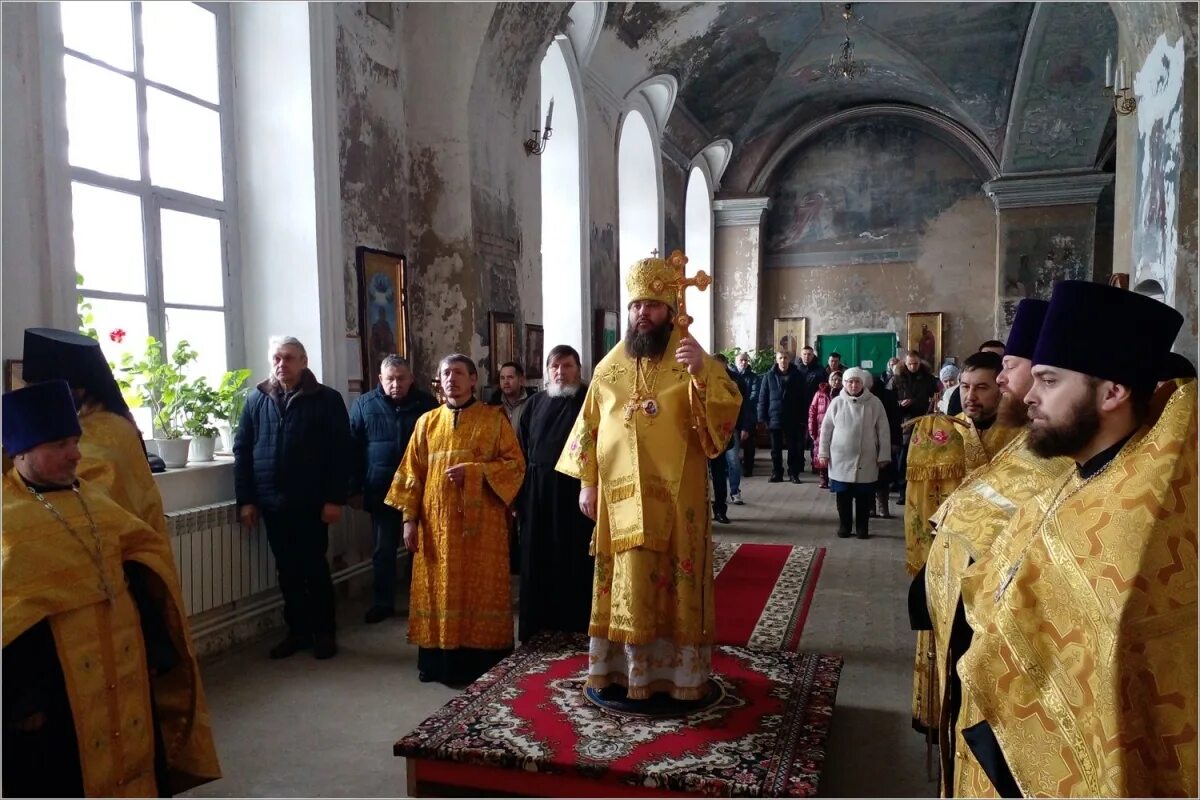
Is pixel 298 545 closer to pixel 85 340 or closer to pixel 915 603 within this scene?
pixel 85 340

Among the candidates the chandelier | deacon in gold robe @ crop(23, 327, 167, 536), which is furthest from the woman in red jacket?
deacon in gold robe @ crop(23, 327, 167, 536)

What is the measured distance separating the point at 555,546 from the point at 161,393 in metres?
2.34

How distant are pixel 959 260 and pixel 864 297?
1869 mm

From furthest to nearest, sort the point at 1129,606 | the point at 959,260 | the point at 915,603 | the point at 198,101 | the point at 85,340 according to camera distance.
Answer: the point at 959,260 → the point at 198,101 → the point at 85,340 → the point at 915,603 → the point at 1129,606

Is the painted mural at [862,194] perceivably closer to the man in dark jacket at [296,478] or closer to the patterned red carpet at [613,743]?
the man in dark jacket at [296,478]

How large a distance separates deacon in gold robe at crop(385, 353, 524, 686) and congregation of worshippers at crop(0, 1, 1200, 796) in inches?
0.7

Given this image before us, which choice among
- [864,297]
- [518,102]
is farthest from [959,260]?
[518,102]

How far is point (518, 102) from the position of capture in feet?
24.5

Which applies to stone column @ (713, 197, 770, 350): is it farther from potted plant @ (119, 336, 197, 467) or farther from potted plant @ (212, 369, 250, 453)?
potted plant @ (119, 336, 197, 467)

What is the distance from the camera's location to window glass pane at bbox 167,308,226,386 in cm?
496

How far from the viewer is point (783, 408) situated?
10773 mm

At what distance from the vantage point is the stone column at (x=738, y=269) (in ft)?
53.0

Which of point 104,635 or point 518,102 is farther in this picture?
point 518,102

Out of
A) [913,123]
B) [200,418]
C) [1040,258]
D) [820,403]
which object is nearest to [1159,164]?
[820,403]
